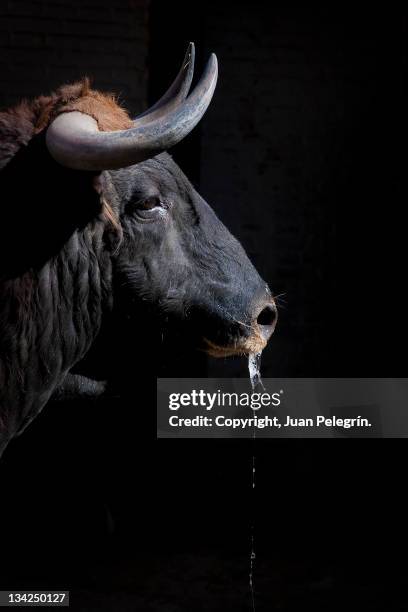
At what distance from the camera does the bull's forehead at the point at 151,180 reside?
9.35 ft

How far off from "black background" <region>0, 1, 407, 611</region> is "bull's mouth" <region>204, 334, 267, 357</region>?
200 centimetres

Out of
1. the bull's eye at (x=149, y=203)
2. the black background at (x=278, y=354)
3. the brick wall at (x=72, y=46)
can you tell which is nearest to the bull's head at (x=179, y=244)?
the bull's eye at (x=149, y=203)

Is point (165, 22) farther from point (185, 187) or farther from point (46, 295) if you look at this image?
point (46, 295)

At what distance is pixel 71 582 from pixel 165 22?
10.8 feet

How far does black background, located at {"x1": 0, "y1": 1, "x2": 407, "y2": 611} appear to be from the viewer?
527cm

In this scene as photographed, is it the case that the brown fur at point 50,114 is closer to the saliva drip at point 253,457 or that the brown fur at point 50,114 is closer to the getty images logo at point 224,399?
the saliva drip at point 253,457

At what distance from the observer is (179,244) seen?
2984 millimetres

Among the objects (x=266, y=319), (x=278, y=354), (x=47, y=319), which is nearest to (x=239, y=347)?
(x=266, y=319)

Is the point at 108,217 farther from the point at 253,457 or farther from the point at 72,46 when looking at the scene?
the point at 253,457

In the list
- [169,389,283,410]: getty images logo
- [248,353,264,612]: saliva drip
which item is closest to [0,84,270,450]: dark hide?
[248,353,264,612]: saliva drip

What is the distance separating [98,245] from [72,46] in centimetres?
293

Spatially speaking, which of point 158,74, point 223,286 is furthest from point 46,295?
point 158,74

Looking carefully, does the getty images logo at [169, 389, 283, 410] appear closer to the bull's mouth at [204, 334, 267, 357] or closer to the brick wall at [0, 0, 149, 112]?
the brick wall at [0, 0, 149, 112]

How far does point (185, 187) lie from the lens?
3047mm
